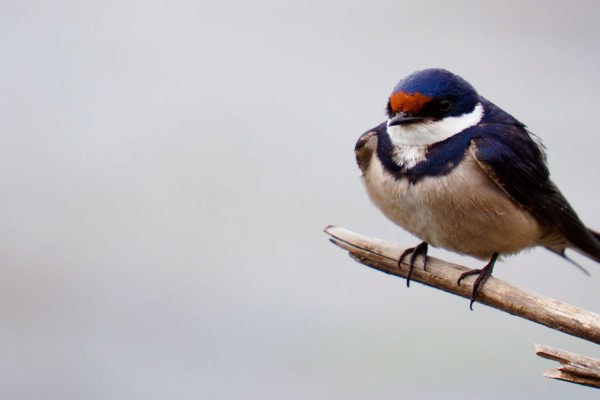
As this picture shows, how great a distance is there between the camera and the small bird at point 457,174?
1.24 metres

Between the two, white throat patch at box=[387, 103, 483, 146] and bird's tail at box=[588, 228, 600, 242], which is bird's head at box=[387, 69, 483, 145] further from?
bird's tail at box=[588, 228, 600, 242]

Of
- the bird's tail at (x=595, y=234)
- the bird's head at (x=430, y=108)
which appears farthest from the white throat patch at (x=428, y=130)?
the bird's tail at (x=595, y=234)

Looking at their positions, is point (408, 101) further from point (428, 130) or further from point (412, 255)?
point (412, 255)

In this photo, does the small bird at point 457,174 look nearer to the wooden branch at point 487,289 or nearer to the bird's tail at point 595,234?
the wooden branch at point 487,289

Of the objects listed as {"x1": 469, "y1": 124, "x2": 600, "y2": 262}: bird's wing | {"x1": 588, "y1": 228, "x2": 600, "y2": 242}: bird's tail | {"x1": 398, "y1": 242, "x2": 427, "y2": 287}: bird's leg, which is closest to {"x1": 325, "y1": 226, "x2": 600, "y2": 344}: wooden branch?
{"x1": 398, "y1": 242, "x2": 427, "y2": 287}: bird's leg

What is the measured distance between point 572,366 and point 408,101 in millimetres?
482

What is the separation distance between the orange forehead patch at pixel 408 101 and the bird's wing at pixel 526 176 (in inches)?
5.2

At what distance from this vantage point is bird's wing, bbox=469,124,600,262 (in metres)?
1.26

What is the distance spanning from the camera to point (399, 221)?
1.34 m

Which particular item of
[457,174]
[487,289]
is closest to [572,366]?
[487,289]

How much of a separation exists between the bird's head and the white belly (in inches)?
2.7

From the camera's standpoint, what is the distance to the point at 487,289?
124cm

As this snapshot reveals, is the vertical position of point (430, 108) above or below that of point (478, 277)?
above

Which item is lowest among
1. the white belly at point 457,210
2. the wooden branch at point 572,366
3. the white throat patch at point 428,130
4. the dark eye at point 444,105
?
the wooden branch at point 572,366
